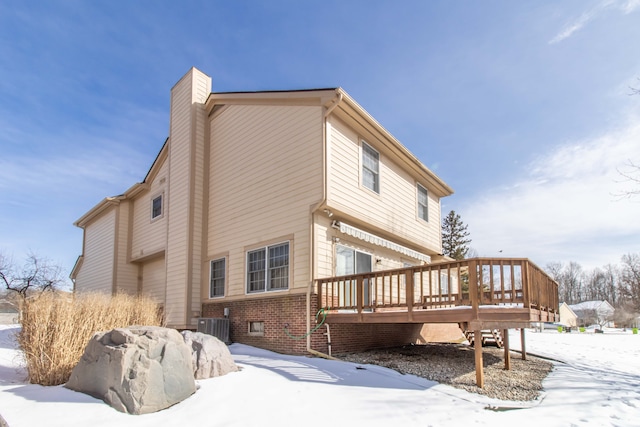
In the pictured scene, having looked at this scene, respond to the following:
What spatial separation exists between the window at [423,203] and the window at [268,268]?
21.3 ft

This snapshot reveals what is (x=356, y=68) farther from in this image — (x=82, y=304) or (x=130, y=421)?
(x=130, y=421)

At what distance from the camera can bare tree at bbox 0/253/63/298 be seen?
2678 centimetres

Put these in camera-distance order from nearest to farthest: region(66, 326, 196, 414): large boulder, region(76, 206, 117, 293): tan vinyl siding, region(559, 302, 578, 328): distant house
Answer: region(66, 326, 196, 414): large boulder, region(76, 206, 117, 293): tan vinyl siding, region(559, 302, 578, 328): distant house

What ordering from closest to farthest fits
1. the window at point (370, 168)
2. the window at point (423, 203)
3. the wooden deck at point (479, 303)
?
1. the wooden deck at point (479, 303)
2. the window at point (370, 168)
3. the window at point (423, 203)

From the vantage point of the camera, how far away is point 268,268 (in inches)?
438

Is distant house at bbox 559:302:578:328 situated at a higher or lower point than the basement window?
lower

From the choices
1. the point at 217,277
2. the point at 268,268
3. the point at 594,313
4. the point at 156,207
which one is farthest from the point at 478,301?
the point at 594,313

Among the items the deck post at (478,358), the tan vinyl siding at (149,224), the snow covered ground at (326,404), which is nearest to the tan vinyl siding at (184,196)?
the tan vinyl siding at (149,224)

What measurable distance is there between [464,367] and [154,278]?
12153 millimetres

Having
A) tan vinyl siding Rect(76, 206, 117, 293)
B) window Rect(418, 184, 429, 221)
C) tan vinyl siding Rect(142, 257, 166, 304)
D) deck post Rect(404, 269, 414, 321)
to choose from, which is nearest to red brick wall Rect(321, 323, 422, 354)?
deck post Rect(404, 269, 414, 321)

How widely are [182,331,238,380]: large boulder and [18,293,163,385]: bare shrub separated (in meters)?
1.62

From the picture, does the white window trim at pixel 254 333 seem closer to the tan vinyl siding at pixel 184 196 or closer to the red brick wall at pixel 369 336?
the red brick wall at pixel 369 336

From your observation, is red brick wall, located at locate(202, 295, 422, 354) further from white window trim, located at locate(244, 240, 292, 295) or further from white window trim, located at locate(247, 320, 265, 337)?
white window trim, located at locate(244, 240, 292, 295)

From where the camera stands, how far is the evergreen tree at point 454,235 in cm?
4056
